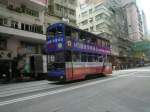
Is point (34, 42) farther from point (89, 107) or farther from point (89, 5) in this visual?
point (89, 5)

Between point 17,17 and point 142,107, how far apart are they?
22.8m

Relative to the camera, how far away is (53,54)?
14.8m

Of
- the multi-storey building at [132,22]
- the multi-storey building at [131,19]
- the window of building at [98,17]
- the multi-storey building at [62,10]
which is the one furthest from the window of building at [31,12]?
the multi-storey building at [132,22]

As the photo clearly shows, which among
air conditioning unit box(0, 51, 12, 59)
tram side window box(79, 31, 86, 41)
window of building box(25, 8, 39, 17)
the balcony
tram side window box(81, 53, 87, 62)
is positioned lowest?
tram side window box(81, 53, 87, 62)

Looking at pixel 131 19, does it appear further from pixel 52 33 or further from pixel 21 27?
pixel 52 33

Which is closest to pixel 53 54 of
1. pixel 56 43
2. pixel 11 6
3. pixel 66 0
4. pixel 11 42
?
pixel 56 43

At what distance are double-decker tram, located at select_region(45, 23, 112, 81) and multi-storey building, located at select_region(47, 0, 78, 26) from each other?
1740cm

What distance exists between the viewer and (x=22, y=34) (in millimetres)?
25156

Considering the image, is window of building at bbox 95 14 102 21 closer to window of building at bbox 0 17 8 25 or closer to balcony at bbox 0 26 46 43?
balcony at bbox 0 26 46 43

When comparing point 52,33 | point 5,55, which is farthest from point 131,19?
point 52,33

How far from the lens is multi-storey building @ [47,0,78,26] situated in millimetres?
34894

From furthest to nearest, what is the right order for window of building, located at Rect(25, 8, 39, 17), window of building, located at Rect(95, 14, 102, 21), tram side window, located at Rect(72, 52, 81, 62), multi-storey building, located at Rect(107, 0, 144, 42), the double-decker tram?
multi-storey building, located at Rect(107, 0, 144, 42), window of building, located at Rect(95, 14, 102, 21), window of building, located at Rect(25, 8, 39, 17), tram side window, located at Rect(72, 52, 81, 62), the double-decker tram

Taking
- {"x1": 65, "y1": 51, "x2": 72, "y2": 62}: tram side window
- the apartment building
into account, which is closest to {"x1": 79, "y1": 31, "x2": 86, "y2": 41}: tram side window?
{"x1": 65, "y1": 51, "x2": 72, "y2": 62}: tram side window

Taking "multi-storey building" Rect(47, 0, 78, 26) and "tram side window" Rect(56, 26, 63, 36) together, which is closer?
"tram side window" Rect(56, 26, 63, 36)
